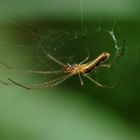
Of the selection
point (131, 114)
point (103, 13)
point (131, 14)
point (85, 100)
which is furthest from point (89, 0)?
point (131, 114)

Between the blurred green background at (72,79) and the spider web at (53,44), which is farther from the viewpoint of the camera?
the spider web at (53,44)

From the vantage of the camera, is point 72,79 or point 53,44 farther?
point 72,79

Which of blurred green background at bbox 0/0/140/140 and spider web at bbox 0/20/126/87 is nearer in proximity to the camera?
blurred green background at bbox 0/0/140/140

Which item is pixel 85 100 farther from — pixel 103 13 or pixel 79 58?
pixel 103 13

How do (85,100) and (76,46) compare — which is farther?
(76,46)

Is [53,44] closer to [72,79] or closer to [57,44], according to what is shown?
[57,44]

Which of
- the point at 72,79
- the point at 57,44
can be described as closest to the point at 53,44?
the point at 57,44

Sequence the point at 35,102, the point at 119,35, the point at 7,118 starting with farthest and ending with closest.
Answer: the point at 119,35, the point at 35,102, the point at 7,118

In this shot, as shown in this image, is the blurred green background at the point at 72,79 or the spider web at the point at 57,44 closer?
the blurred green background at the point at 72,79
